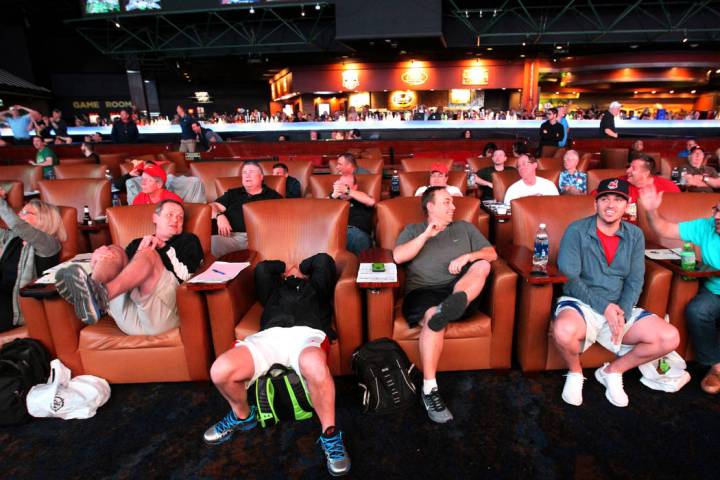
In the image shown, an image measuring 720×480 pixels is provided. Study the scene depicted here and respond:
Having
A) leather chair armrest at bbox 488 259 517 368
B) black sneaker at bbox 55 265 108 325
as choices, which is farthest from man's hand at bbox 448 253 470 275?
black sneaker at bbox 55 265 108 325

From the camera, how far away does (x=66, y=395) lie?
2.25m

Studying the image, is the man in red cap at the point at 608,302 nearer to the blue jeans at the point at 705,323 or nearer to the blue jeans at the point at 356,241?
the blue jeans at the point at 705,323

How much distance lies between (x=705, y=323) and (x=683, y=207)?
90 centimetres

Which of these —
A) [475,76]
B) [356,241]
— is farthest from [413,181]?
[475,76]

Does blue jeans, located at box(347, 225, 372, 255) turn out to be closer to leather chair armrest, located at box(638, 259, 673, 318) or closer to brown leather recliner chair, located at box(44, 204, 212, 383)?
brown leather recliner chair, located at box(44, 204, 212, 383)

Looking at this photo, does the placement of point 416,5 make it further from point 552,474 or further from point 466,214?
point 552,474

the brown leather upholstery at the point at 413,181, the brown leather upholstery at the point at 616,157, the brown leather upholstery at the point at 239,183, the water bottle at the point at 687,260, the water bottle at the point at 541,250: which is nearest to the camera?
the water bottle at the point at 687,260

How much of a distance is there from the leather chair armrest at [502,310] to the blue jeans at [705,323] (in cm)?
94

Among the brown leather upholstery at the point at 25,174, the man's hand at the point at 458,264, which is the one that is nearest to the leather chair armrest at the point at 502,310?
the man's hand at the point at 458,264

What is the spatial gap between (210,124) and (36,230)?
8.64 m

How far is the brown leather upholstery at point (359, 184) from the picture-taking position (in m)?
4.26

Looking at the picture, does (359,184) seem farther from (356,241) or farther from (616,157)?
(616,157)

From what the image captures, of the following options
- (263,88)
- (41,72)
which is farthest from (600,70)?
(41,72)

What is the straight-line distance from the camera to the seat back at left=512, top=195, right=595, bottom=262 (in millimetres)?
2758
